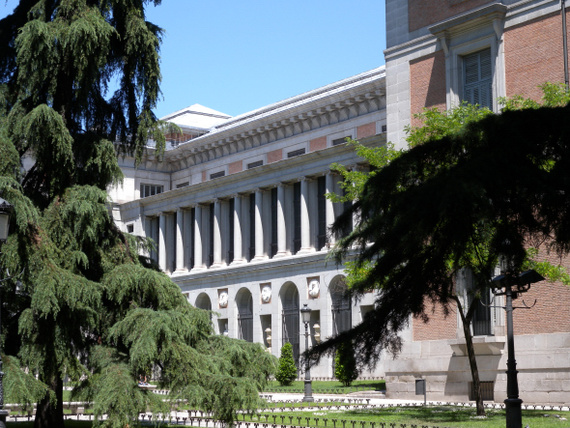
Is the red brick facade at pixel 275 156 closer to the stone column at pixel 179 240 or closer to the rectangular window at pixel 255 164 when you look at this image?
the rectangular window at pixel 255 164

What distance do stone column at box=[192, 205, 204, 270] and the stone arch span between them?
9142 mm

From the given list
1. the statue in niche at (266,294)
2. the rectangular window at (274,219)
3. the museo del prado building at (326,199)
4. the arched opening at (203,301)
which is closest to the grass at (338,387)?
the museo del prado building at (326,199)

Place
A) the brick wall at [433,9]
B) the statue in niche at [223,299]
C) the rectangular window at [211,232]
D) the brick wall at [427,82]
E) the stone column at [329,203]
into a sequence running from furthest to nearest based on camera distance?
1. the rectangular window at [211,232]
2. the statue in niche at [223,299]
3. the stone column at [329,203]
4. the brick wall at [427,82]
5. the brick wall at [433,9]

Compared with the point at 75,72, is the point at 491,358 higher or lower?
lower

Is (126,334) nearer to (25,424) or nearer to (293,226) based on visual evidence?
(25,424)

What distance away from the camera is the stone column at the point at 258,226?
5603cm

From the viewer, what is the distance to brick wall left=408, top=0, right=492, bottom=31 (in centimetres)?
3158

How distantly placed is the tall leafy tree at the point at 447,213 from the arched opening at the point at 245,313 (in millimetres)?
48348

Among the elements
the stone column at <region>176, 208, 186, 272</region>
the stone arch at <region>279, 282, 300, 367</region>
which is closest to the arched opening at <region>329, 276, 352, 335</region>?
the stone arch at <region>279, 282, 300, 367</region>

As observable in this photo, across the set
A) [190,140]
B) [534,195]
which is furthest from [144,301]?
[190,140]

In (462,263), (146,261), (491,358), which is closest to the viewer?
(462,263)

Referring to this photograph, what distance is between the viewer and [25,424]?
22.8m

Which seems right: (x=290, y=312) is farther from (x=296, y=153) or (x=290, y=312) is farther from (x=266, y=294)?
(x=296, y=153)

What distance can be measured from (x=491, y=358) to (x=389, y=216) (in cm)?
2250
